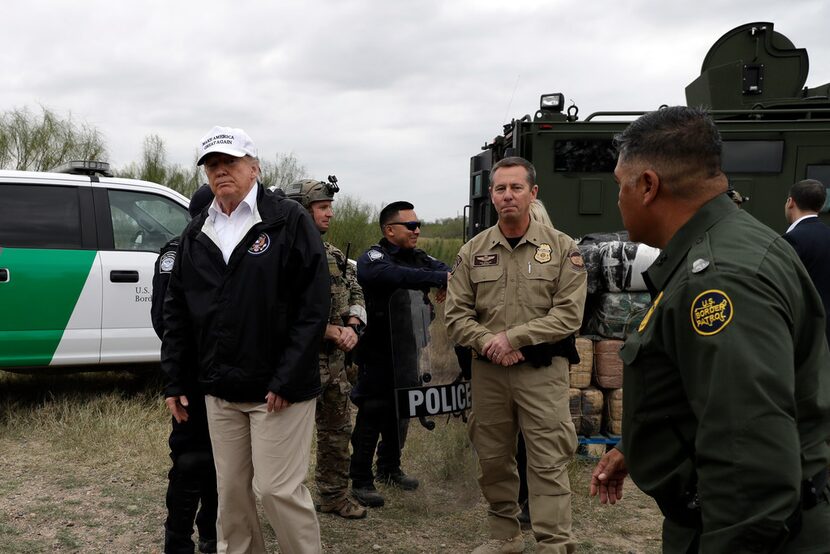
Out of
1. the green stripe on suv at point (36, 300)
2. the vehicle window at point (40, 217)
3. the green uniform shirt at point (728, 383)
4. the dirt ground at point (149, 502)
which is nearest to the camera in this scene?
the green uniform shirt at point (728, 383)

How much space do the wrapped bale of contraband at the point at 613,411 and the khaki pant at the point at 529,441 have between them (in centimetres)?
133

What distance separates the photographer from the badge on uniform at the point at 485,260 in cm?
327

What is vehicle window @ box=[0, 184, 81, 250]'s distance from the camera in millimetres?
5094

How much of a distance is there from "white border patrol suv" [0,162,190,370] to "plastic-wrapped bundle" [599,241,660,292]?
3.34 m

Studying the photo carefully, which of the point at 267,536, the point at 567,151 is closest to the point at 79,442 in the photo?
the point at 267,536

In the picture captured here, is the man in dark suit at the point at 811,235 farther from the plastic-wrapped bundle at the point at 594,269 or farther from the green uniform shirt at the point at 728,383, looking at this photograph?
the green uniform shirt at the point at 728,383

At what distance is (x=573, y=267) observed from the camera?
10.5 ft

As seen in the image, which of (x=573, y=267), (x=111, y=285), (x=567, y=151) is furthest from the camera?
Answer: (x=567, y=151)

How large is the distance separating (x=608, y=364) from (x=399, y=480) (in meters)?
1.49

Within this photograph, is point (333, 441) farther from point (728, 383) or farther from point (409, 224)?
point (728, 383)

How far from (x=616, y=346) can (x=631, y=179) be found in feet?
9.82

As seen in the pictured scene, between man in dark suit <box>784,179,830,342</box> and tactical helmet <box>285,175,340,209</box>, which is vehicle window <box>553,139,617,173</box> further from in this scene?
tactical helmet <box>285,175,340,209</box>

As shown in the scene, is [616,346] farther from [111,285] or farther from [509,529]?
[111,285]

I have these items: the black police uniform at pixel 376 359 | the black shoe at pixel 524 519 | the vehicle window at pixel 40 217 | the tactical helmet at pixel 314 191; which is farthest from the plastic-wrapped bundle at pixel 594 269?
the vehicle window at pixel 40 217
